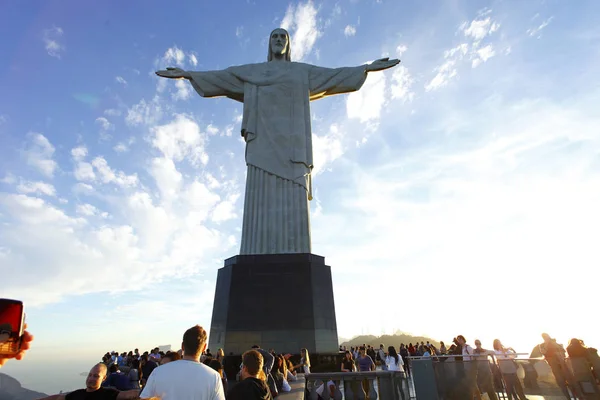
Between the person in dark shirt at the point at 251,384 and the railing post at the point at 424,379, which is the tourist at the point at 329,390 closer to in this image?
the railing post at the point at 424,379

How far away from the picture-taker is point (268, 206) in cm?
1085

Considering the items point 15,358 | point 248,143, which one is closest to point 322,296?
A: point 248,143

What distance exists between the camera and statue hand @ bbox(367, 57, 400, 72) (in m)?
12.0

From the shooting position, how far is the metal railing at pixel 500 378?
5.39 m

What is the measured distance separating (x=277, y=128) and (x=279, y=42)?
3.57 metres

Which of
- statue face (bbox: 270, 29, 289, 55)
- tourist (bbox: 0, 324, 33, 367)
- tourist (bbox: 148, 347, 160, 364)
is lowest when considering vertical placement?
tourist (bbox: 0, 324, 33, 367)

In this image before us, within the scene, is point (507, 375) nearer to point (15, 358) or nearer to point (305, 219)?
point (305, 219)

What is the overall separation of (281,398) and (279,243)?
210 inches

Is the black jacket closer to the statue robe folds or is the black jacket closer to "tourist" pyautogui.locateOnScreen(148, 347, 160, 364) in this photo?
"tourist" pyautogui.locateOnScreen(148, 347, 160, 364)

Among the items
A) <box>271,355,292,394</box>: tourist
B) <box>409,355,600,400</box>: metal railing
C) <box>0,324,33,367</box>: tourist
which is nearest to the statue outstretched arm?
<box>271,355,292,394</box>: tourist

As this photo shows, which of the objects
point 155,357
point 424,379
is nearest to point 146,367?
point 155,357

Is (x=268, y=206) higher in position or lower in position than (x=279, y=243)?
higher

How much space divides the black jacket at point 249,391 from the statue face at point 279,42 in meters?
12.0

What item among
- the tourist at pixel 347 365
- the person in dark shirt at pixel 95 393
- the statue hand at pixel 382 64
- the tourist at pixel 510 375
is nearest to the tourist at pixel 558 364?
the tourist at pixel 510 375
